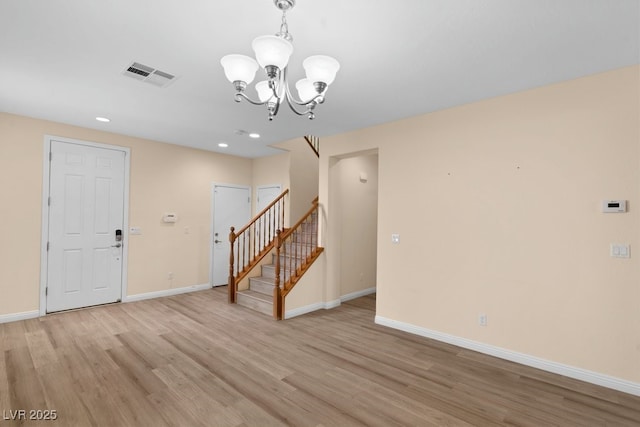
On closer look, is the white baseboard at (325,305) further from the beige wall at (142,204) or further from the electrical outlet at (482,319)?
the beige wall at (142,204)

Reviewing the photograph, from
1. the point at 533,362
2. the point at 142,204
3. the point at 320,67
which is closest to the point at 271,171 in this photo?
the point at 142,204

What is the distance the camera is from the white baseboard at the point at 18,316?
3.94 metres

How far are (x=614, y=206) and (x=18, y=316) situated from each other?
274 inches

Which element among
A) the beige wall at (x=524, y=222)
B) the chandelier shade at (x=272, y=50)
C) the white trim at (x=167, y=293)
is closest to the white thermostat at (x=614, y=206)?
the beige wall at (x=524, y=222)

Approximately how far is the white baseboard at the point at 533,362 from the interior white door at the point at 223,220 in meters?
3.90

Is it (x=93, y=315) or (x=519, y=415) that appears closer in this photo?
(x=519, y=415)

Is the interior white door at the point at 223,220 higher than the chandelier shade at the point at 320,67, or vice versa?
the chandelier shade at the point at 320,67

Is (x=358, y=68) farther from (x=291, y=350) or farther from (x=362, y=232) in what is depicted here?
(x=362, y=232)

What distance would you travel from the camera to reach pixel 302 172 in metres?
6.43

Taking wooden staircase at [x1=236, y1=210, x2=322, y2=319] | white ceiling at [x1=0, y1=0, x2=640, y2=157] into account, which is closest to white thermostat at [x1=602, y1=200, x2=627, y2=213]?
white ceiling at [x1=0, y1=0, x2=640, y2=157]

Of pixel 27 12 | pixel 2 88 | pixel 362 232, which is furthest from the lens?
pixel 362 232

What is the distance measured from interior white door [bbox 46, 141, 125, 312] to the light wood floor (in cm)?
70

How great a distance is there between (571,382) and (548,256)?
3.69ft

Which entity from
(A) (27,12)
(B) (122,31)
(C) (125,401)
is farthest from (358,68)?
(C) (125,401)
